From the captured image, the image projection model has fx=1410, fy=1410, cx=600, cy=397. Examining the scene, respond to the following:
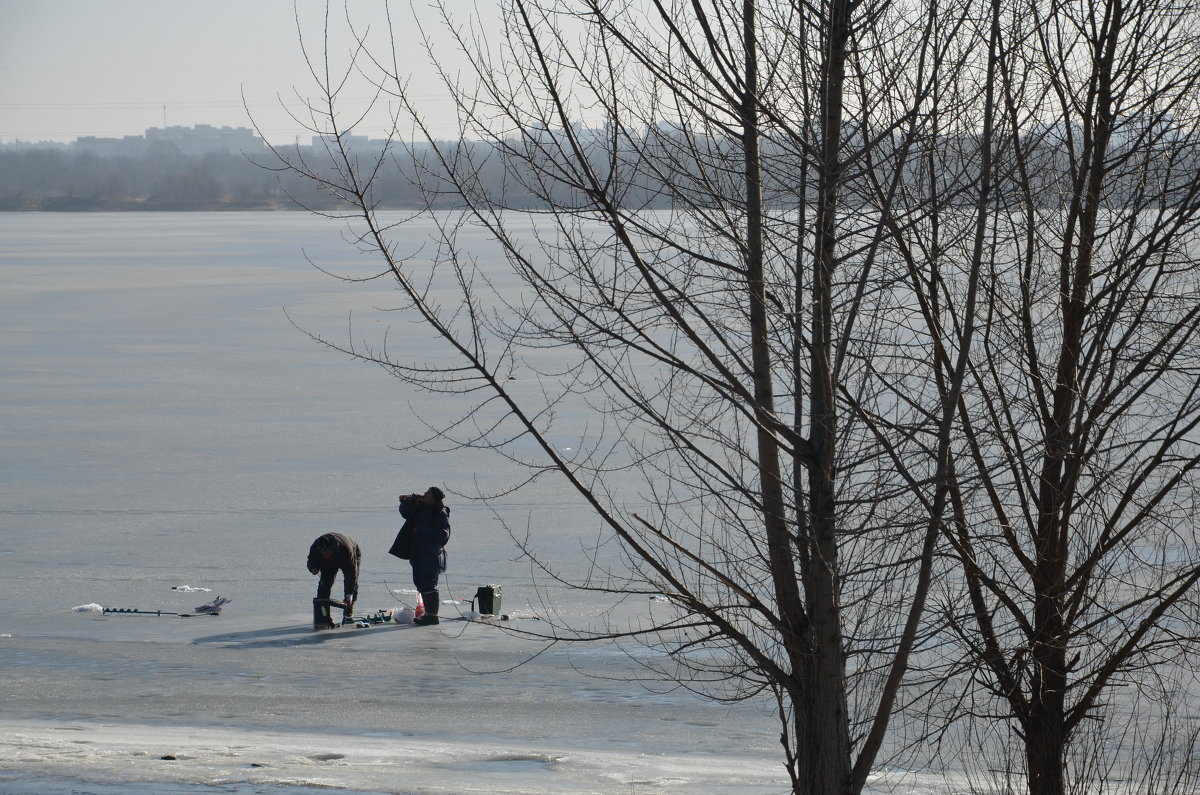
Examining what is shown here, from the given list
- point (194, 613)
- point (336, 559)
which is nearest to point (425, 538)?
point (336, 559)

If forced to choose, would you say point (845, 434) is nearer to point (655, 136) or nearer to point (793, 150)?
point (793, 150)

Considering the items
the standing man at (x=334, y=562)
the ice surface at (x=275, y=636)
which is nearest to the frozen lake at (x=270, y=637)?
the ice surface at (x=275, y=636)

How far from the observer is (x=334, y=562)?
1228 cm

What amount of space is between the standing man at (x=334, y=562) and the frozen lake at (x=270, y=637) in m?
0.38

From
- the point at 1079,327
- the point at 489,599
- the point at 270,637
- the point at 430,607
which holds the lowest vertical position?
the point at 270,637

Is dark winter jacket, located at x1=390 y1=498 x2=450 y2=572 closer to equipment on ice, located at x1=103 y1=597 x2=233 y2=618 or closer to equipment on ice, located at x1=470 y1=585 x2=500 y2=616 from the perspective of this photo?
equipment on ice, located at x1=470 y1=585 x2=500 y2=616

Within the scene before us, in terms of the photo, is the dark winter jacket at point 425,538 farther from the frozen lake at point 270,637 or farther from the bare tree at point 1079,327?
the bare tree at point 1079,327

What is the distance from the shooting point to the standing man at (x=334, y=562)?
40.0 feet

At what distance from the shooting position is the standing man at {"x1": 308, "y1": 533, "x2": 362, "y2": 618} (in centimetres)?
1220

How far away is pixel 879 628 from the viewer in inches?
229

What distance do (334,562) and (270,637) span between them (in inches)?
32.6

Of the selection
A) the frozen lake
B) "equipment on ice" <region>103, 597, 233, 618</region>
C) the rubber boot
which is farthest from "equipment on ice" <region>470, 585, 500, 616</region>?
"equipment on ice" <region>103, 597, 233, 618</region>

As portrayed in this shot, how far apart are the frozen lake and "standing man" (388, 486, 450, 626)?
334mm

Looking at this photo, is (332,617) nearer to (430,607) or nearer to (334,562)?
(334,562)
